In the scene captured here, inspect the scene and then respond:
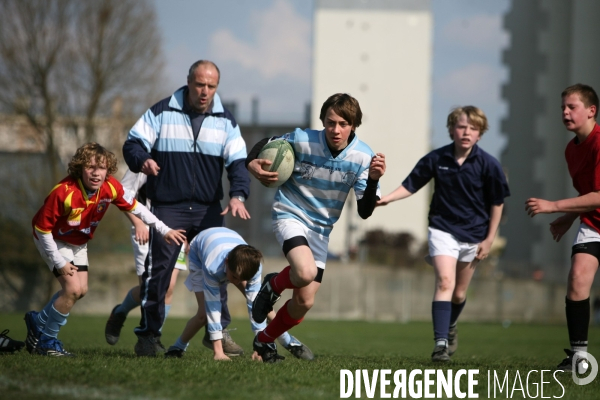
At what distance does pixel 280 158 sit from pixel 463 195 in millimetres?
2304

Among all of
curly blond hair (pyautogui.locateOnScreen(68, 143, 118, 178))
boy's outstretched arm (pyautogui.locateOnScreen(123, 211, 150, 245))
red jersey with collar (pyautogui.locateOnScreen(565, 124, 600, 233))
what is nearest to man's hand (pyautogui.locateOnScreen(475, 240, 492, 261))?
red jersey with collar (pyautogui.locateOnScreen(565, 124, 600, 233))

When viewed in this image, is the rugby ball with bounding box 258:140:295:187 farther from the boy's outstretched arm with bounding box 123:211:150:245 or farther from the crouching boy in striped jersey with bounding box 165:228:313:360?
the boy's outstretched arm with bounding box 123:211:150:245

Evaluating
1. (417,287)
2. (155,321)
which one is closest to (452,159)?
(155,321)

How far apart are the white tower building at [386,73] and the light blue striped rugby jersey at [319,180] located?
56.9 m

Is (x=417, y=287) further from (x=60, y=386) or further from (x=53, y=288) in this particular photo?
(x=60, y=386)

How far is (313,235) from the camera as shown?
6203mm

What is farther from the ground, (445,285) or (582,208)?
(582,208)

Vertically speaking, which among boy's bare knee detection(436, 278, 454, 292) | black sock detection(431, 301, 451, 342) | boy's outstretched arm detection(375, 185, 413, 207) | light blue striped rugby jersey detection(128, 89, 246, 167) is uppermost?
light blue striped rugby jersey detection(128, 89, 246, 167)

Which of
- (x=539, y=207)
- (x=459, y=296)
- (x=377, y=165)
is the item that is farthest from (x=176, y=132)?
(x=459, y=296)

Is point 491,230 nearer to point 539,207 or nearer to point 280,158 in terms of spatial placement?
point 539,207

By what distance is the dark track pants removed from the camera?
6.77 m

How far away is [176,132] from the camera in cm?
698

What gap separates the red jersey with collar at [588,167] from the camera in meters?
6.18

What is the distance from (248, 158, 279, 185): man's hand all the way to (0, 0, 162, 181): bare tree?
85.0 feet
